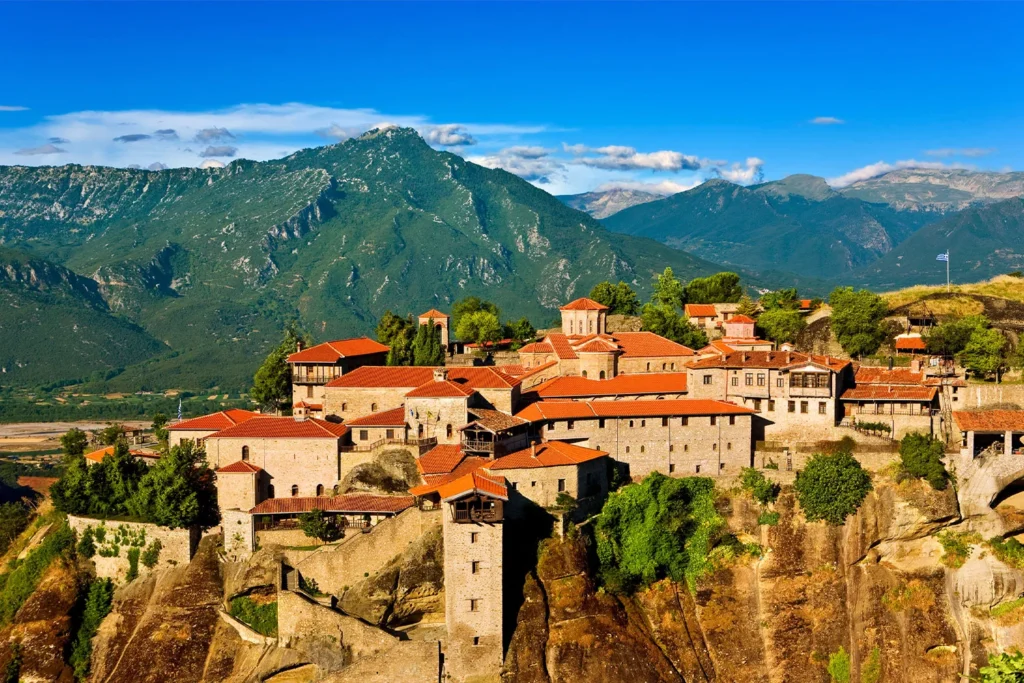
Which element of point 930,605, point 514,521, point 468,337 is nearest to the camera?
point 514,521

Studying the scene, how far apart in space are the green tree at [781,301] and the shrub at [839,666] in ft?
136

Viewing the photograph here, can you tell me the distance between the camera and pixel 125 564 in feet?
203

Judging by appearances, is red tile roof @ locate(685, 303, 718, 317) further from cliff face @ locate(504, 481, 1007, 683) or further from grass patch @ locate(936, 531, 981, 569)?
grass patch @ locate(936, 531, 981, 569)

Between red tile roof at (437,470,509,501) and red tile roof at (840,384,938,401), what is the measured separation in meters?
27.7

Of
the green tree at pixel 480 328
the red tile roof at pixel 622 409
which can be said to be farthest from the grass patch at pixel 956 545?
the green tree at pixel 480 328

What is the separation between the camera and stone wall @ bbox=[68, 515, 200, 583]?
6047 centimetres

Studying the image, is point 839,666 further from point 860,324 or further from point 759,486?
point 860,324

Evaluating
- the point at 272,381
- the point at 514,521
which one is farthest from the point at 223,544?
the point at 272,381

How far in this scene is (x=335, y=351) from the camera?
78375 mm

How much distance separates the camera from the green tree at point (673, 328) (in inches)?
3398

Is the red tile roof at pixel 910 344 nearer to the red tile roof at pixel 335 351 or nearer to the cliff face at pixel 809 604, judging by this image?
the cliff face at pixel 809 604

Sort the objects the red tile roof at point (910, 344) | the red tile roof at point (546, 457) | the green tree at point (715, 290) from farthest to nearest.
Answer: the green tree at point (715, 290)
the red tile roof at point (910, 344)
the red tile roof at point (546, 457)

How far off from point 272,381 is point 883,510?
150 ft

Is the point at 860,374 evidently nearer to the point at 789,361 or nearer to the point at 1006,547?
the point at 789,361
